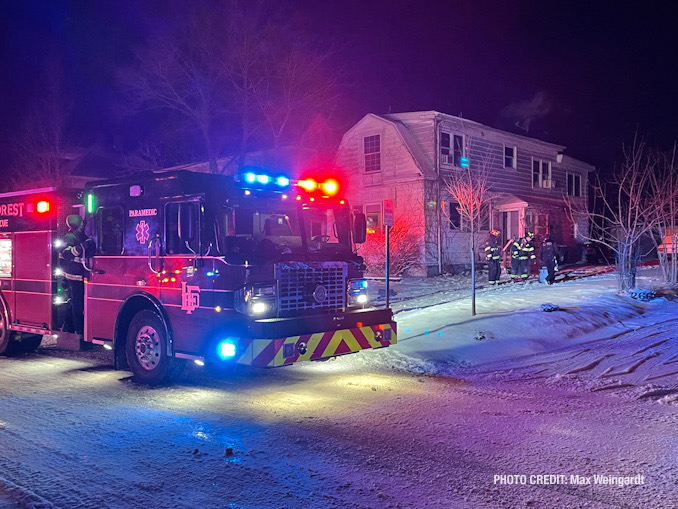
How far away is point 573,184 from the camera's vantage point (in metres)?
30.9

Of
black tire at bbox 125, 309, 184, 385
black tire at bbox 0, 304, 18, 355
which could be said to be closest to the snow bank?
black tire at bbox 125, 309, 184, 385

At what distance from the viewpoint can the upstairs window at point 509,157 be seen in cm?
2639

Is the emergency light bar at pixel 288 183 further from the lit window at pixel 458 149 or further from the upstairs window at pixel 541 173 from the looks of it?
the upstairs window at pixel 541 173

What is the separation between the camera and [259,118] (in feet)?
80.0

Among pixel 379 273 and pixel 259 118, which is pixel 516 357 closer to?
Result: pixel 379 273

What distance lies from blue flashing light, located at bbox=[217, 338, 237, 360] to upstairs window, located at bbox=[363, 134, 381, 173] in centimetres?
1882

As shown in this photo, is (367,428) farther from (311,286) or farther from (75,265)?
(75,265)

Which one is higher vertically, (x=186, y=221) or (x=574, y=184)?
(x=574, y=184)

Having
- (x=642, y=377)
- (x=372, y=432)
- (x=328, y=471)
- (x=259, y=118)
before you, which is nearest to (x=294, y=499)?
(x=328, y=471)

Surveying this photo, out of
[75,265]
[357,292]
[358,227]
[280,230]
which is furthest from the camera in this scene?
[75,265]

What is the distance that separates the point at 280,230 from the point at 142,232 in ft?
5.76

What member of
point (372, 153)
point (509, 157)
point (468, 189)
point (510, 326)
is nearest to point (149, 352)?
point (510, 326)

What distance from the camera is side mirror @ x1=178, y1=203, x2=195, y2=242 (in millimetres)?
6512

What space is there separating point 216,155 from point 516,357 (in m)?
18.8
